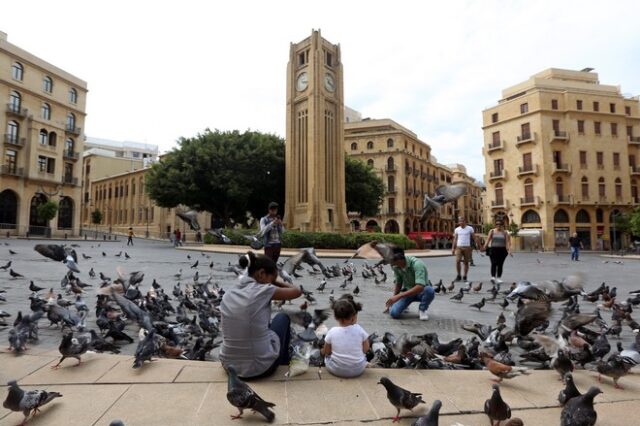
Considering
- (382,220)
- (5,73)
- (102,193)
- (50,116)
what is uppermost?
(5,73)

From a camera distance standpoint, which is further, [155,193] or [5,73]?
[5,73]

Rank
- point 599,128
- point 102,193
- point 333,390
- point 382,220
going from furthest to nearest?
point 102,193 → point 382,220 → point 599,128 → point 333,390

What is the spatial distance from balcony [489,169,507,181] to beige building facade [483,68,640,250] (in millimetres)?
359

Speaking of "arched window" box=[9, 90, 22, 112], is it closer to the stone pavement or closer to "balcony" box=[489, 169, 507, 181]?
the stone pavement

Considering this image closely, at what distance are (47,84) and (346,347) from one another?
55.9 meters

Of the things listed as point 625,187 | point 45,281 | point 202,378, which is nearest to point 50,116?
point 45,281

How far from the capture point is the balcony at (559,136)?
47.5m

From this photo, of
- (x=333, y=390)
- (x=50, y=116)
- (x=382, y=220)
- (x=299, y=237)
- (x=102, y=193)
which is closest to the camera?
(x=333, y=390)

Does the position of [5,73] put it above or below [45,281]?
above

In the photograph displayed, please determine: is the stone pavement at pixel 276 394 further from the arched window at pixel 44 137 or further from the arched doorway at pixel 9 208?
the arched window at pixel 44 137

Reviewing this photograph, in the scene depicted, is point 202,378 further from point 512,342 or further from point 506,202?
point 506,202

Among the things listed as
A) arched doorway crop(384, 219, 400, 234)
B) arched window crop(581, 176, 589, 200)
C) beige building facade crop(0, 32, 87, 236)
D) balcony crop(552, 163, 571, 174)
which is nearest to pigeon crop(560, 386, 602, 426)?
beige building facade crop(0, 32, 87, 236)

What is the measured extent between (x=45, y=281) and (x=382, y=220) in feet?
182

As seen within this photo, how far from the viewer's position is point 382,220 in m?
62.6
